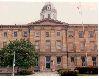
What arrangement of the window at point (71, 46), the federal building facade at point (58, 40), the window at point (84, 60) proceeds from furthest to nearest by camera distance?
the window at point (71, 46) < the window at point (84, 60) < the federal building facade at point (58, 40)

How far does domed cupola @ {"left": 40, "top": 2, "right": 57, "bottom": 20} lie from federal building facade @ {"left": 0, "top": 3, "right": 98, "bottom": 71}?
504 millimetres

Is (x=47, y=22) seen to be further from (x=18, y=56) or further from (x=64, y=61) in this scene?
(x=18, y=56)

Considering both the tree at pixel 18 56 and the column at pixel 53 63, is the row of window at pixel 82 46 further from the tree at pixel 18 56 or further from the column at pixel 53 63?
the tree at pixel 18 56

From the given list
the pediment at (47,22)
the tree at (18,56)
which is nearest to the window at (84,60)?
the pediment at (47,22)

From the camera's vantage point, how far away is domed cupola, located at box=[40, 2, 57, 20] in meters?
63.9

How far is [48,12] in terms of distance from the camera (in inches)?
2569

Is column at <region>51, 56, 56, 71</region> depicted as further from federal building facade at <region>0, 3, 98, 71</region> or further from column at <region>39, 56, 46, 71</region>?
column at <region>39, 56, 46, 71</region>

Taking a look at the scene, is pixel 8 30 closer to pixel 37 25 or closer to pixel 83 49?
pixel 37 25

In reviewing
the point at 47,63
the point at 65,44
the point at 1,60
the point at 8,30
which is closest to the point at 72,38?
the point at 65,44

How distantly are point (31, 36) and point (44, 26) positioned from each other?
2553 millimetres

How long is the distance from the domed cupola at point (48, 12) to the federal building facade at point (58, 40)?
50cm

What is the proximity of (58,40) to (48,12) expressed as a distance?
5411 mm

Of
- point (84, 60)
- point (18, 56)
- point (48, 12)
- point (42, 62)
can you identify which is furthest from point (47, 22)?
point (18, 56)

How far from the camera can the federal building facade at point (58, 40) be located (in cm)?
6222
